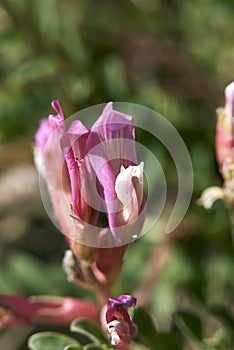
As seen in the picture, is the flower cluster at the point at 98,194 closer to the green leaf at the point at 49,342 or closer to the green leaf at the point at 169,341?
the green leaf at the point at 49,342

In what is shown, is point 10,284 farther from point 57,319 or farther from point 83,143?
point 83,143

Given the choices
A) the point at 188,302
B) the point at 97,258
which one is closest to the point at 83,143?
the point at 97,258

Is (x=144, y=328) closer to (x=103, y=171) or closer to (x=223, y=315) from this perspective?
Answer: (x=223, y=315)

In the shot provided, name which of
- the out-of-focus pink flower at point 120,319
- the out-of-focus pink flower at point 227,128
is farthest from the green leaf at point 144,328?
the out-of-focus pink flower at point 227,128

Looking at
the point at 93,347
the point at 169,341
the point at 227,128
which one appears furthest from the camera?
the point at 169,341

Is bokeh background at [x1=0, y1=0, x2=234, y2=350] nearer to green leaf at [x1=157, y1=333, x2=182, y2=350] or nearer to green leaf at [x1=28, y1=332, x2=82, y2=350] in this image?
green leaf at [x1=157, y1=333, x2=182, y2=350]

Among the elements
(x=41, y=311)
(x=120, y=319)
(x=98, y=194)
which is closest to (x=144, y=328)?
(x=41, y=311)

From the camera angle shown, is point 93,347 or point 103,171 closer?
point 103,171
